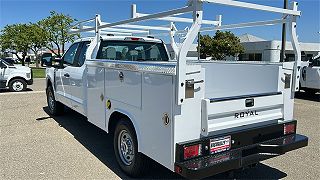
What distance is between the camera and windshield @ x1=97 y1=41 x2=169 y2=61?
213 inches

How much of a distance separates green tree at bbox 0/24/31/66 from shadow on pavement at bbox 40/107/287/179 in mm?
39532

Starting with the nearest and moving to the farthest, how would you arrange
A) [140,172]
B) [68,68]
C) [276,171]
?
[140,172] < [276,171] < [68,68]

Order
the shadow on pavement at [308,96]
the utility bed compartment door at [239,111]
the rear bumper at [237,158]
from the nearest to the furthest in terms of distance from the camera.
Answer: the rear bumper at [237,158] < the utility bed compartment door at [239,111] < the shadow on pavement at [308,96]

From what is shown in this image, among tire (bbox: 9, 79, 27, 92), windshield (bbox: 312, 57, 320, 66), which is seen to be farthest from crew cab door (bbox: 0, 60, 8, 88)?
windshield (bbox: 312, 57, 320, 66)

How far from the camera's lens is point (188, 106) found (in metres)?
3.07

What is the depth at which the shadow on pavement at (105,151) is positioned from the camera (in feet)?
13.7

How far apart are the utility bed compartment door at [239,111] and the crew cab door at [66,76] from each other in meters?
3.84

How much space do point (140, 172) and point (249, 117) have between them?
1574 millimetres

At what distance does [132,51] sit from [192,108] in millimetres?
2815

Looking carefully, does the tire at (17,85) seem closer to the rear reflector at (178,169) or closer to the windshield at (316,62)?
the rear reflector at (178,169)

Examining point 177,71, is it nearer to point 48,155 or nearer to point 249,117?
point 249,117

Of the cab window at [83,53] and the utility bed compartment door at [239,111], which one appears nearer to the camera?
the utility bed compartment door at [239,111]

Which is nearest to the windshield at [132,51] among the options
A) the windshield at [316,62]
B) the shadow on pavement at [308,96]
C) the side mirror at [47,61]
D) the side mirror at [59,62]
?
the side mirror at [59,62]

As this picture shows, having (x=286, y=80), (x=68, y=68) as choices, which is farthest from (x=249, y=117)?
(x=68, y=68)
